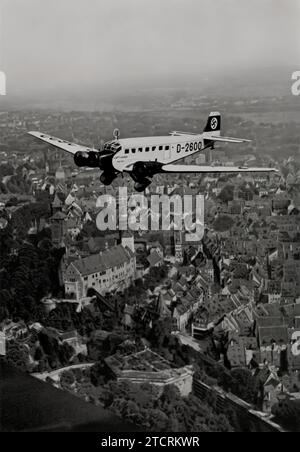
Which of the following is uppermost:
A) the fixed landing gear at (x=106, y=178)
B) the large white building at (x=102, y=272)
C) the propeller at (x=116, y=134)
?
the propeller at (x=116, y=134)

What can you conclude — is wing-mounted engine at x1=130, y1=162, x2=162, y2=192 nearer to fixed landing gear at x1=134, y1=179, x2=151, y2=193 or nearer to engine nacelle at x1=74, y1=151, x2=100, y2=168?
fixed landing gear at x1=134, y1=179, x2=151, y2=193

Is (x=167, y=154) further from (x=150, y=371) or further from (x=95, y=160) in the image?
(x=150, y=371)

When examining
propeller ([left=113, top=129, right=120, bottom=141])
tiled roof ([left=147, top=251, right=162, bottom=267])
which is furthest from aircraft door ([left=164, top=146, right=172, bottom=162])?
tiled roof ([left=147, top=251, right=162, bottom=267])

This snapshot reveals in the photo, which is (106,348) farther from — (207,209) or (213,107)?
(213,107)

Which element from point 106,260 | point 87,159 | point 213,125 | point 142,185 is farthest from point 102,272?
point 213,125

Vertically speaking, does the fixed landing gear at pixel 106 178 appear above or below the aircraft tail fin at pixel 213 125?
below

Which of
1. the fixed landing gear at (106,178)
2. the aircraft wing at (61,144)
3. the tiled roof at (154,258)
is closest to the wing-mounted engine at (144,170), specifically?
the fixed landing gear at (106,178)

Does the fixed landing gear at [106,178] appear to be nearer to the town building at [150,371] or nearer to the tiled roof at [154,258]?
the tiled roof at [154,258]
